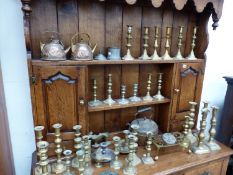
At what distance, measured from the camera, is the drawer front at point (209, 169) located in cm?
118

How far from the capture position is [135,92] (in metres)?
1.29

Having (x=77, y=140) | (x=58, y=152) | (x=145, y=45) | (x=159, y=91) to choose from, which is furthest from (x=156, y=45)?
(x=58, y=152)

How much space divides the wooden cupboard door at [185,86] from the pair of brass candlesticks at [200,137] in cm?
10

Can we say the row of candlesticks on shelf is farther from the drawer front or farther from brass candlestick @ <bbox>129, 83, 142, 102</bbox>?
the drawer front

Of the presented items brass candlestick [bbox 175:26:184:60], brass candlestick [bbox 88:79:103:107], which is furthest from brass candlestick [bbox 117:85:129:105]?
brass candlestick [bbox 175:26:184:60]

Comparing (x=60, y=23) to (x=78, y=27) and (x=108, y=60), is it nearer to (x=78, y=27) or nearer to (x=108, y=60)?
(x=78, y=27)

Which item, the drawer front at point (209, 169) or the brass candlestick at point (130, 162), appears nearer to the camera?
the brass candlestick at point (130, 162)

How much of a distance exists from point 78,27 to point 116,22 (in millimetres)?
243

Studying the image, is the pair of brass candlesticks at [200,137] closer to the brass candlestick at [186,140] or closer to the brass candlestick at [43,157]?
the brass candlestick at [186,140]

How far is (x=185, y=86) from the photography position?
4.30 feet

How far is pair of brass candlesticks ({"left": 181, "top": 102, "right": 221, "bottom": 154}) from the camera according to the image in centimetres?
124

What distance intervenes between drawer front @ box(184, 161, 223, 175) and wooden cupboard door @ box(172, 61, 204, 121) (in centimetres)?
34

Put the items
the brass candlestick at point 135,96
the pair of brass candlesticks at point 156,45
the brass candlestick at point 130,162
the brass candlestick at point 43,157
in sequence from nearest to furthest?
the brass candlestick at point 43,157, the brass candlestick at point 130,162, the pair of brass candlesticks at point 156,45, the brass candlestick at point 135,96

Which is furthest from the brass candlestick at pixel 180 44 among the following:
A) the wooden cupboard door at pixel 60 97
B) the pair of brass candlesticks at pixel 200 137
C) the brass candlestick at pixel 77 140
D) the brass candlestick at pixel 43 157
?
the brass candlestick at pixel 43 157
